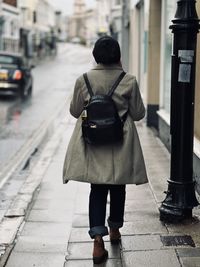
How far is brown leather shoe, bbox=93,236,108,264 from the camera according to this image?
15.3 ft

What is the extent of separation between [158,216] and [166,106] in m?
4.93

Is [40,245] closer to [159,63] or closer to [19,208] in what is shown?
[19,208]

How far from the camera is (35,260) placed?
15.9ft

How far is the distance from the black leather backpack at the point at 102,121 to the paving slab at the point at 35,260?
1001 mm

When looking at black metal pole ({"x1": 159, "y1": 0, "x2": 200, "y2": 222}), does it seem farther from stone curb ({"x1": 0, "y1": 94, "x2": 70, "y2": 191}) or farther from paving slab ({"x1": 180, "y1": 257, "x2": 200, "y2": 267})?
stone curb ({"x1": 0, "y1": 94, "x2": 70, "y2": 191})

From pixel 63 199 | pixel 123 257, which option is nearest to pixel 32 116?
pixel 63 199

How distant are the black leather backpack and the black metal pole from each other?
1.04 m

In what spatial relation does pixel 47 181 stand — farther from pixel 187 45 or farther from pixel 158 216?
pixel 187 45

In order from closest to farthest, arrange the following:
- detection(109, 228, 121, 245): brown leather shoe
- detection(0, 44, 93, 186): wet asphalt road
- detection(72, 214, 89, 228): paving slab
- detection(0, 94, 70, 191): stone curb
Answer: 1. detection(109, 228, 121, 245): brown leather shoe
2. detection(72, 214, 89, 228): paving slab
3. detection(0, 94, 70, 191): stone curb
4. detection(0, 44, 93, 186): wet asphalt road

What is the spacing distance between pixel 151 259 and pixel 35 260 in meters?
0.93

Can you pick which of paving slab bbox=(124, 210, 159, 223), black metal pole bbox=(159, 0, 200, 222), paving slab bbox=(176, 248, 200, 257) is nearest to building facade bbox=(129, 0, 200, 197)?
paving slab bbox=(124, 210, 159, 223)

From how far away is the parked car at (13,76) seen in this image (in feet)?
68.7

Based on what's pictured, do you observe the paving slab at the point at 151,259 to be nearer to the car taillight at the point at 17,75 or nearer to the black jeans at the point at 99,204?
the black jeans at the point at 99,204

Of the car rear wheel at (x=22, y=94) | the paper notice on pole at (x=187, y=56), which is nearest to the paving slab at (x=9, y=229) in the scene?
the paper notice on pole at (x=187, y=56)
